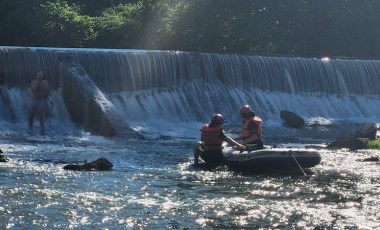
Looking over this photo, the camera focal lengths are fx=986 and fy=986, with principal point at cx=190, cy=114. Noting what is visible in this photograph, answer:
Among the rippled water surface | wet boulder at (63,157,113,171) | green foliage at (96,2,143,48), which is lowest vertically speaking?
the rippled water surface

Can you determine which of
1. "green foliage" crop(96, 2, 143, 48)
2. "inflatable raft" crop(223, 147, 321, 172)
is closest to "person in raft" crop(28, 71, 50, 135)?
"inflatable raft" crop(223, 147, 321, 172)

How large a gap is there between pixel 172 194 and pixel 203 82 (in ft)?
58.2

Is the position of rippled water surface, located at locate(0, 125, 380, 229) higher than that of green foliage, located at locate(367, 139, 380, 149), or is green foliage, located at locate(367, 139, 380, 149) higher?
green foliage, located at locate(367, 139, 380, 149)

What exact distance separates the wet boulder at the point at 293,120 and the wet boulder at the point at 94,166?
13.3 metres

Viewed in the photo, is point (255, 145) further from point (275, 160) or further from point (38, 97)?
point (38, 97)

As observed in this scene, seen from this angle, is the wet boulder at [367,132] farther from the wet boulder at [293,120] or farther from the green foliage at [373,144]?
the wet boulder at [293,120]

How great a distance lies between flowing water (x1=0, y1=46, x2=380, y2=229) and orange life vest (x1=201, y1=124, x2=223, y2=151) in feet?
2.49

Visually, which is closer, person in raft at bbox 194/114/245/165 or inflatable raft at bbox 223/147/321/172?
inflatable raft at bbox 223/147/321/172

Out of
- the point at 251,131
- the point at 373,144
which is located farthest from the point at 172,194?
the point at 373,144

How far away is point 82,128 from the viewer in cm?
2808

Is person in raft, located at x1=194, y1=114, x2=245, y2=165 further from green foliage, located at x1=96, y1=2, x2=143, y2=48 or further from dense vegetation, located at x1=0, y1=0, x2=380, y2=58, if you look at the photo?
green foliage, located at x1=96, y1=2, x2=143, y2=48

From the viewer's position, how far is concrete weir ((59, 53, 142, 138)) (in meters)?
27.2

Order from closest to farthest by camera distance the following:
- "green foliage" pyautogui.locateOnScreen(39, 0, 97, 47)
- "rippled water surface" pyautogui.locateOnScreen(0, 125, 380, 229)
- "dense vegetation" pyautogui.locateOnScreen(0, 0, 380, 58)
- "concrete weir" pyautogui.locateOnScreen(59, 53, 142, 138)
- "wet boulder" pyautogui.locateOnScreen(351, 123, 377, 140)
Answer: "rippled water surface" pyautogui.locateOnScreen(0, 125, 380, 229) → "concrete weir" pyautogui.locateOnScreen(59, 53, 142, 138) → "wet boulder" pyautogui.locateOnScreen(351, 123, 377, 140) → "green foliage" pyautogui.locateOnScreen(39, 0, 97, 47) → "dense vegetation" pyautogui.locateOnScreen(0, 0, 380, 58)

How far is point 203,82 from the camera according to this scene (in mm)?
34562
